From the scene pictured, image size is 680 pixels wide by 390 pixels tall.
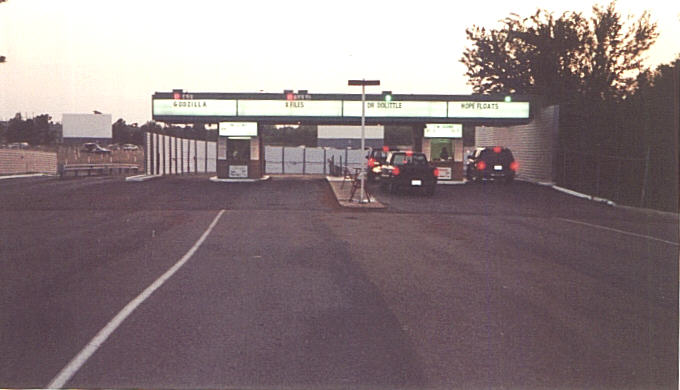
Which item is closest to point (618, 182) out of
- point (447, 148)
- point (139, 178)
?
point (447, 148)

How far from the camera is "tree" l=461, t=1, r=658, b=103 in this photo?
55.8m

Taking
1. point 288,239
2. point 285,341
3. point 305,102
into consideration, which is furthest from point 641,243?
point 305,102

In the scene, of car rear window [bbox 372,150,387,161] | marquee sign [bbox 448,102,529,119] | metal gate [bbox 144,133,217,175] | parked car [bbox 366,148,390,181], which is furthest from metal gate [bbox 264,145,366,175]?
car rear window [bbox 372,150,387,161]

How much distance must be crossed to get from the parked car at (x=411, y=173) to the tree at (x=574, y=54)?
28.1 m

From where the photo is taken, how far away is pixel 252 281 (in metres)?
10.3

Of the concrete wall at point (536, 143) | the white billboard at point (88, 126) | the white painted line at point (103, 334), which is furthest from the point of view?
the white billboard at point (88, 126)

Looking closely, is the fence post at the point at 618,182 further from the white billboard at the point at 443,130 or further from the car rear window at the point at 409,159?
the white billboard at the point at 443,130

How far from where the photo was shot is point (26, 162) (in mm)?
50531

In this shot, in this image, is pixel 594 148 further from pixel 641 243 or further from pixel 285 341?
pixel 285 341

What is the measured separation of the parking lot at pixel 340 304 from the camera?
19.6ft

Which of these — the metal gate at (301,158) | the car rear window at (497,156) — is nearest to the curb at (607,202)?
the car rear window at (497,156)

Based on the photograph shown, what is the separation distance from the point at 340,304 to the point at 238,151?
34.2 meters

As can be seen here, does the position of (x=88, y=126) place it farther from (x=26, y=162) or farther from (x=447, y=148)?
(x=447, y=148)

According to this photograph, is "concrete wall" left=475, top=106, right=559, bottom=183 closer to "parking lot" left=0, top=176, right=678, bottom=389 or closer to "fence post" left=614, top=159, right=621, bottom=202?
"fence post" left=614, top=159, right=621, bottom=202
